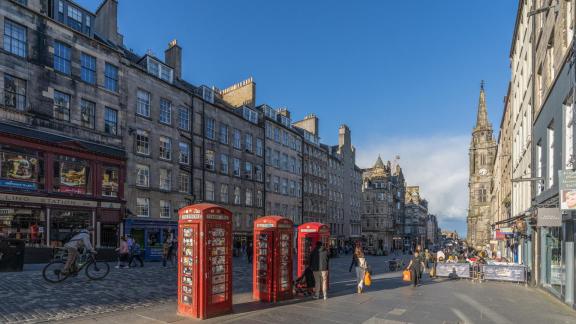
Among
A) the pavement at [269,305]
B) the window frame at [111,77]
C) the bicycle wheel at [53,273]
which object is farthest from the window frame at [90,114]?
the bicycle wheel at [53,273]

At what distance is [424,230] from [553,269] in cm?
12914


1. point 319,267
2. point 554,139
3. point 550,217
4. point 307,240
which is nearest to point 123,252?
point 307,240

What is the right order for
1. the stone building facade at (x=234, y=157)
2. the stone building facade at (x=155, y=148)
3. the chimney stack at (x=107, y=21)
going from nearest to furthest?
the stone building facade at (x=155, y=148) → the chimney stack at (x=107, y=21) → the stone building facade at (x=234, y=157)

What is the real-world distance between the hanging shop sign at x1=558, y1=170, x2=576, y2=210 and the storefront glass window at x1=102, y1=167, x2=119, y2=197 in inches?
1005

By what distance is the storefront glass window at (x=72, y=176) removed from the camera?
23469 millimetres

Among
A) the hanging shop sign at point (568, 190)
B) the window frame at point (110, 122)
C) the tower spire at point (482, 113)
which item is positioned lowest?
the hanging shop sign at point (568, 190)

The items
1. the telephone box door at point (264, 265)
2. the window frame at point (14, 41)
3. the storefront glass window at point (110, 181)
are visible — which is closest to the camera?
the telephone box door at point (264, 265)

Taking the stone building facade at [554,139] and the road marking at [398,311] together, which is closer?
the road marking at [398,311]

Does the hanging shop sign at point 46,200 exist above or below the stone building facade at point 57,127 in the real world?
below

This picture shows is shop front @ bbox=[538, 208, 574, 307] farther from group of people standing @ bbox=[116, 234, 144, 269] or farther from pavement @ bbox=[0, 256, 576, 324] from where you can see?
group of people standing @ bbox=[116, 234, 144, 269]

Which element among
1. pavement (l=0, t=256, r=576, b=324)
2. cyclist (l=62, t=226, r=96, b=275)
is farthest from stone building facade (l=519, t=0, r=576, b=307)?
cyclist (l=62, t=226, r=96, b=275)

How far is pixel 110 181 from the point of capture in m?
26.5

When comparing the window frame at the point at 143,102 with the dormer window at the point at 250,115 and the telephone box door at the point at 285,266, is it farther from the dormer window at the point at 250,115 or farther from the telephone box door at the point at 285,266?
the telephone box door at the point at 285,266

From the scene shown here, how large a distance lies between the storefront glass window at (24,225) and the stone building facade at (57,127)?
52 millimetres
